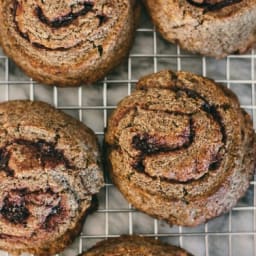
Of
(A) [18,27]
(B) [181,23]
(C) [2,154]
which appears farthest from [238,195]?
(A) [18,27]

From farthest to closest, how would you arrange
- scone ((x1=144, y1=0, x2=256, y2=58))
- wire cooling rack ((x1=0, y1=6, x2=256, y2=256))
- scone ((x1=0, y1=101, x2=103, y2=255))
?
wire cooling rack ((x1=0, y1=6, x2=256, y2=256))
scone ((x1=144, y1=0, x2=256, y2=58))
scone ((x1=0, y1=101, x2=103, y2=255))

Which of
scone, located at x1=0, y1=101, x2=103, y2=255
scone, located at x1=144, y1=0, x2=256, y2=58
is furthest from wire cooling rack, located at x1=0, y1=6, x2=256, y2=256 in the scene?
scone, located at x1=0, y1=101, x2=103, y2=255

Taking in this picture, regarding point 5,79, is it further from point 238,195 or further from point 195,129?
point 238,195

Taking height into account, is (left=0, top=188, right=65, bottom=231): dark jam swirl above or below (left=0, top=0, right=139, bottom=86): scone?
below

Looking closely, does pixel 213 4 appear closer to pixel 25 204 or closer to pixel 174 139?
pixel 174 139

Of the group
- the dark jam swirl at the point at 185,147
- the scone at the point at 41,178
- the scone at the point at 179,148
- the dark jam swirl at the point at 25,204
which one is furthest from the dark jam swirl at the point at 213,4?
the dark jam swirl at the point at 25,204

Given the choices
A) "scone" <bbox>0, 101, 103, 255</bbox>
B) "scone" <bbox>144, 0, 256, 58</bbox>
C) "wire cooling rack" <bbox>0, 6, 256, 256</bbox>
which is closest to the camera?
"scone" <bbox>0, 101, 103, 255</bbox>

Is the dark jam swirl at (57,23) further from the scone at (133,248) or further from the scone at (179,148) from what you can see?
the scone at (133,248)

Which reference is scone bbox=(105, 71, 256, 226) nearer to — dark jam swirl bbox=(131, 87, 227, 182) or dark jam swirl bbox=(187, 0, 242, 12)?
dark jam swirl bbox=(131, 87, 227, 182)

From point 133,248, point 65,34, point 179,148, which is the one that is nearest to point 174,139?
point 179,148
